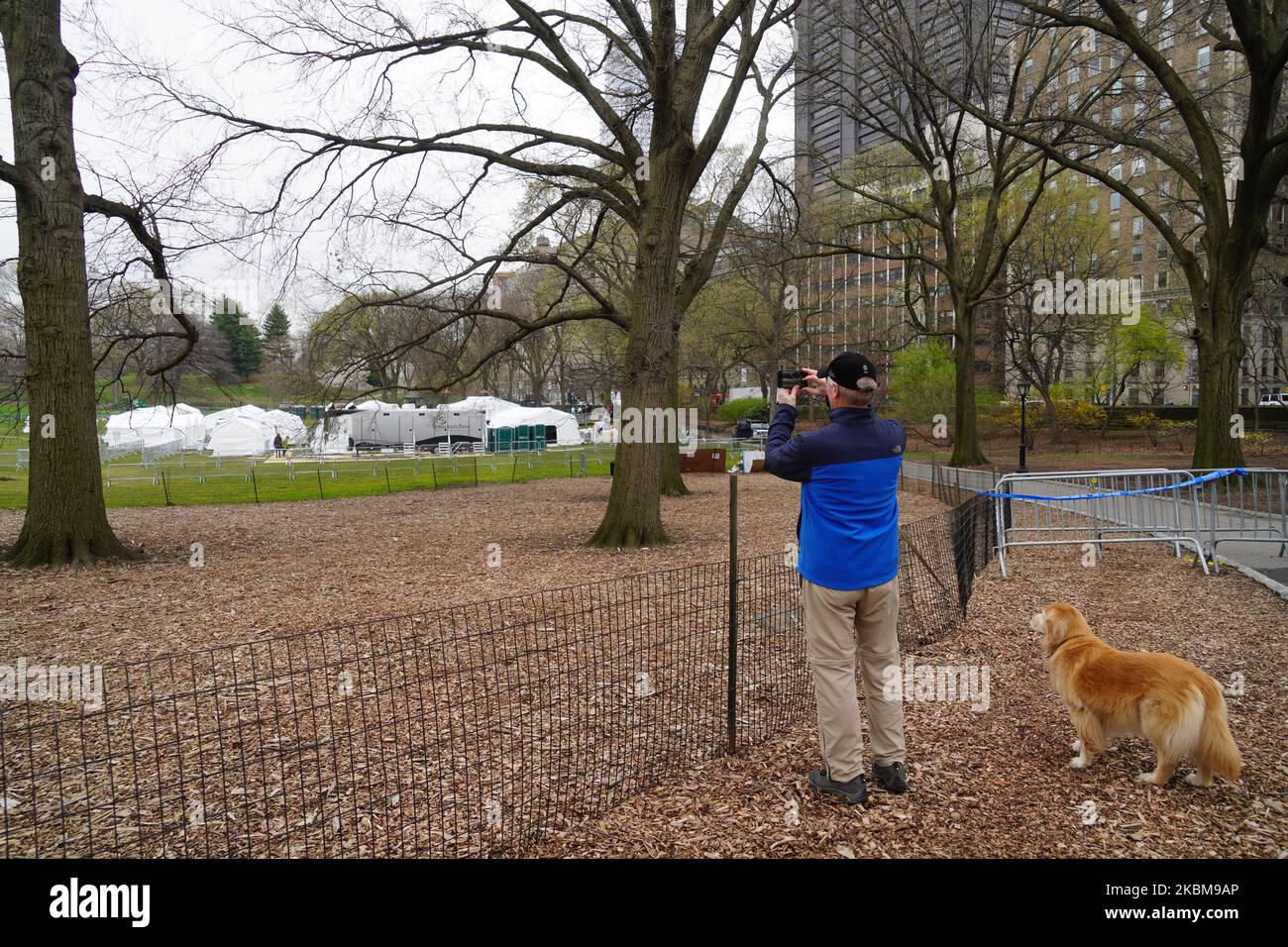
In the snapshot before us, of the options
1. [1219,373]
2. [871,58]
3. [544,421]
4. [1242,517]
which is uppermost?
[871,58]

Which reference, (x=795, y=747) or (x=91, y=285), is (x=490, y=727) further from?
(x=91, y=285)

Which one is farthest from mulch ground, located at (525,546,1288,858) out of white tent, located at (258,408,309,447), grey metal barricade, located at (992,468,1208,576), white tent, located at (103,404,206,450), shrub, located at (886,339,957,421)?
white tent, located at (258,408,309,447)

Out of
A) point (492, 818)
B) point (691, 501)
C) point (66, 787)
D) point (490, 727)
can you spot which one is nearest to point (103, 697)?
point (66, 787)

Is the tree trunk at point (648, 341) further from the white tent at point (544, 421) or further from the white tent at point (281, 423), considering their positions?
the white tent at point (281, 423)

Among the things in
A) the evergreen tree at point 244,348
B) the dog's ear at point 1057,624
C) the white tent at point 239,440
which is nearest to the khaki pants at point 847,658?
the dog's ear at point 1057,624

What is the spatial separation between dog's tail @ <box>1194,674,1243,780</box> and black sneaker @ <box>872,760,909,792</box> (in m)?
1.40

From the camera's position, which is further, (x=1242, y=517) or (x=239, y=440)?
(x=239, y=440)

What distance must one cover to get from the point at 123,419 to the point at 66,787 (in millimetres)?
47598

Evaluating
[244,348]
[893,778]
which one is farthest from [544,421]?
[893,778]

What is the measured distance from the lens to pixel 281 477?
28969mm

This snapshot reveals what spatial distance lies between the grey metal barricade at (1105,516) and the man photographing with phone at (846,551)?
589 cm

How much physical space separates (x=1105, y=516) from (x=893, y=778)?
1077 cm

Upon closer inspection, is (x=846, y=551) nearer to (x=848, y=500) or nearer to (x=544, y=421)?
(x=848, y=500)

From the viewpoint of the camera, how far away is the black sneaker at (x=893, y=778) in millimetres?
4121
